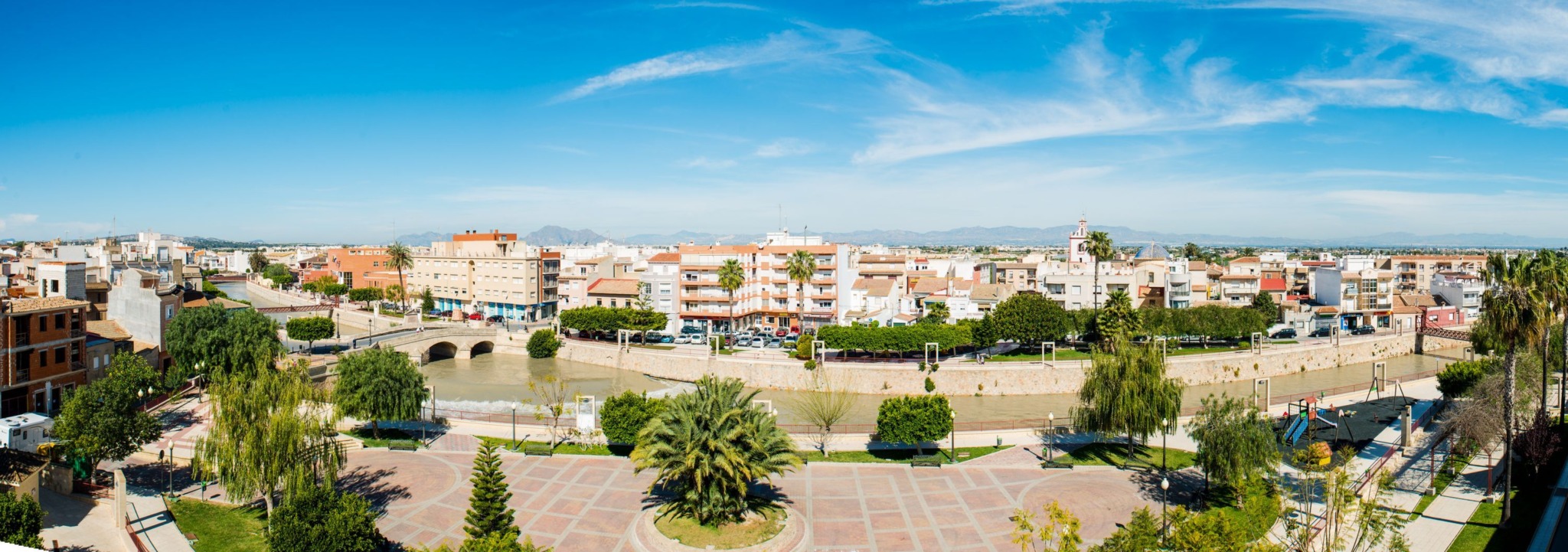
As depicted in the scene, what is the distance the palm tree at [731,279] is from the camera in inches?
2643

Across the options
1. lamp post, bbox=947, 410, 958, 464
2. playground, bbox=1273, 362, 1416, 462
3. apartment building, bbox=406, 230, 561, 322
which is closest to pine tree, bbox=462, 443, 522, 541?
lamp post, bbox=947, 410, 958, 464

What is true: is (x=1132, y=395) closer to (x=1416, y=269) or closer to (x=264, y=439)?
(x=264, y=439)

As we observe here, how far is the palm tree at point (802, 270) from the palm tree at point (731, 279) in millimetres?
4128

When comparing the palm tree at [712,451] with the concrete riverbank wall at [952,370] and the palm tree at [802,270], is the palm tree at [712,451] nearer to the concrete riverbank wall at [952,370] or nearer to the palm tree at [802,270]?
the concrete riverbank wall at [952,370]

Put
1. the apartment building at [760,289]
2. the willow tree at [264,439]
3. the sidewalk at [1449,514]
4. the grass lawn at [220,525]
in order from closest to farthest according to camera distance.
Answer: the grass lawn at [220,525]
the sidewalk at [1449,514]
the willow tree at [264,439]
the apartment building at [760,289]

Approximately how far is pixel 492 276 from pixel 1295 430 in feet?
238

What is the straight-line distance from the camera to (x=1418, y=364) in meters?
65.2

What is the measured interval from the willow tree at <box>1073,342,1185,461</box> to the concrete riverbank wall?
59.7ft

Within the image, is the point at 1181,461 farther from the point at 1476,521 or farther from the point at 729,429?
the point at 729,429

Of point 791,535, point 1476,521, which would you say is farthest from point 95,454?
point 1476,521

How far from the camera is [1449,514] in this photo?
79.6 feet

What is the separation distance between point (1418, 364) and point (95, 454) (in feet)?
269

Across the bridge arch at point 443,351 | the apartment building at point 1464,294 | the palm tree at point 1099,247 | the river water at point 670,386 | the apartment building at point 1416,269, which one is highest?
the palm tree at point 1099,247

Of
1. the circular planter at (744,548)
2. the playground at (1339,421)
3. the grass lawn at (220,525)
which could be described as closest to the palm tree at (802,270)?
the playground at (1339,421)
